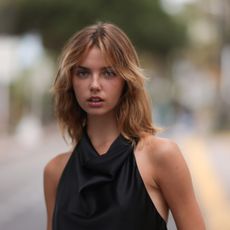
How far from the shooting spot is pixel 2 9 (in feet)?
108

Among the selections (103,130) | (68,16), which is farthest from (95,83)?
(68,16)

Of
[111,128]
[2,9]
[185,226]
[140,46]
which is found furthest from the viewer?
[140,46]

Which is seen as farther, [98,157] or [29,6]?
[29,6]

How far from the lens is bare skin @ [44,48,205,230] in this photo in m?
2.24

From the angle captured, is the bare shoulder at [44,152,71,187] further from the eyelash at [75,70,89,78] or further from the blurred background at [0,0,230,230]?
the blurred background at [0,0,230,230]

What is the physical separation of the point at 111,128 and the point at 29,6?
106 ft

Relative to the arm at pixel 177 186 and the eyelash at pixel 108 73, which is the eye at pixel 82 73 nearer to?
the eyelash at pixel 108 73

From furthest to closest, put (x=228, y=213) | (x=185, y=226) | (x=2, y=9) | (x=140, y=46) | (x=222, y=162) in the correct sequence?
(x=140, y=46) < (x=2, y=9) < (x=222, y=162) < (x=228, y=213) < (x=185, y=226)

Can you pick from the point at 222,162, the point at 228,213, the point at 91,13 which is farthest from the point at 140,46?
the point at 228,213

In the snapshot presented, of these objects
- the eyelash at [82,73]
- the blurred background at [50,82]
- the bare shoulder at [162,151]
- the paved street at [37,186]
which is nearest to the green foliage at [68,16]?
the blurred background at [50,82]

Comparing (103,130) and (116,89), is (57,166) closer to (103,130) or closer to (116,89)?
(103,130)

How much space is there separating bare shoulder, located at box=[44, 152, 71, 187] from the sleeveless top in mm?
78

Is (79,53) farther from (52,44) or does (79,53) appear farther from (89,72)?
(52,44)

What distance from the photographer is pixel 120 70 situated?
2.35m
